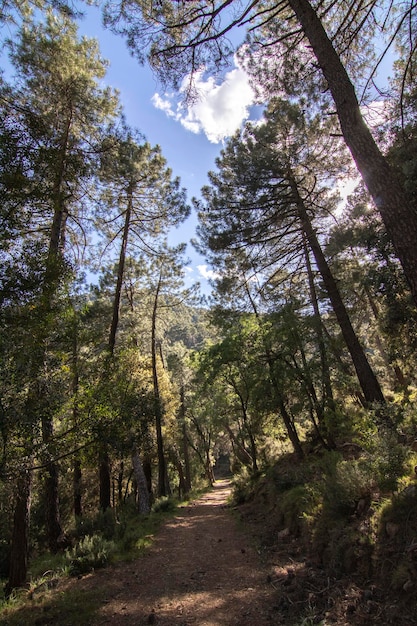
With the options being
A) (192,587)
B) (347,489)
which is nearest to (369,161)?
(347,489)

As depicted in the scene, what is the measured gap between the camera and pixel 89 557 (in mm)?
6023

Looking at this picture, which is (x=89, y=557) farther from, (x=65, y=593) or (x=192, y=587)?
(x=192, y=587)

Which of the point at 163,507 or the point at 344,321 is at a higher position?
the point at 344,321

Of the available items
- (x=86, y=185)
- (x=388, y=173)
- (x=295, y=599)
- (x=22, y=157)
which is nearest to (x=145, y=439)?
(x=295, y=599)

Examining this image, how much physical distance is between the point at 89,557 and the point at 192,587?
7.14ft

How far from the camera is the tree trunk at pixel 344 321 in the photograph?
845 centimetres

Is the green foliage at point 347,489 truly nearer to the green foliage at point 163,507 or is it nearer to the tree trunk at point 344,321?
the tree trunk at point 344,321

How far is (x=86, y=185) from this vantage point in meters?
9.00

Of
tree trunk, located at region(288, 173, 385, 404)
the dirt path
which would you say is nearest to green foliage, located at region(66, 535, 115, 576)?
the dirt path

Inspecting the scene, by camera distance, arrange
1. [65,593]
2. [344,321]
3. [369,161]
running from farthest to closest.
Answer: [344,321], [369,161], [65,593]

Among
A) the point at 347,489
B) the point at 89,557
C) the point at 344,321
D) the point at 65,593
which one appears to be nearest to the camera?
the point at 65,593

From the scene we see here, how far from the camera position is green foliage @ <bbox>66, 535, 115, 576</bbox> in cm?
587

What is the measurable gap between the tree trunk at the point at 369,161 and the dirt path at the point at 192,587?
463 centimetres

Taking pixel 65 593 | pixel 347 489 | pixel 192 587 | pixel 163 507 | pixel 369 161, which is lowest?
pixel 192 587
